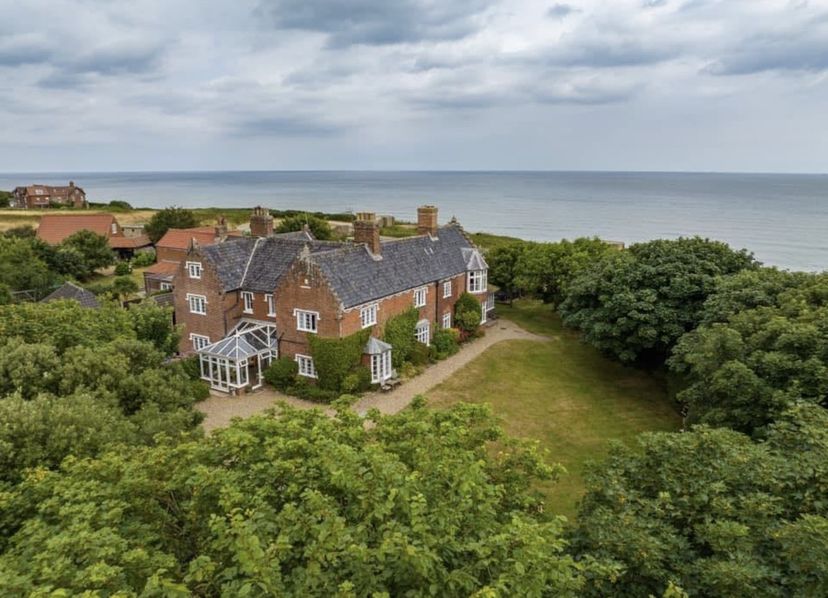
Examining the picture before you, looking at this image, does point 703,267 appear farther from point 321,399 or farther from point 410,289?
point 321,399

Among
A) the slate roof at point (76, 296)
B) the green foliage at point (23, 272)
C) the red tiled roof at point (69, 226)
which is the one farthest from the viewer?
the red tiled roof at point (69, 226)

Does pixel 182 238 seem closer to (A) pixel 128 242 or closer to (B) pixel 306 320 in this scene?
(A) pixel 128 242

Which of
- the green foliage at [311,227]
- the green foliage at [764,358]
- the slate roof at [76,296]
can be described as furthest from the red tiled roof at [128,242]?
the green foliage at [764,358]

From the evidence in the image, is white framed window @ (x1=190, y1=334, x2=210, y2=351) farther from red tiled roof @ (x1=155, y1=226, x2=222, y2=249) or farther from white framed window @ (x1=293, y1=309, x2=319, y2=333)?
red tiled roof @ (x1=155, y1=226, x2=222, y2=249)

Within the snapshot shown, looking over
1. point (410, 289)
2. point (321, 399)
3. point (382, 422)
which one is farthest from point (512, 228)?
point (382, 422)

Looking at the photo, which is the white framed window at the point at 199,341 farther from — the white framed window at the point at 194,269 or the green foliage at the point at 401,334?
the green foliage at the point at 401,334
